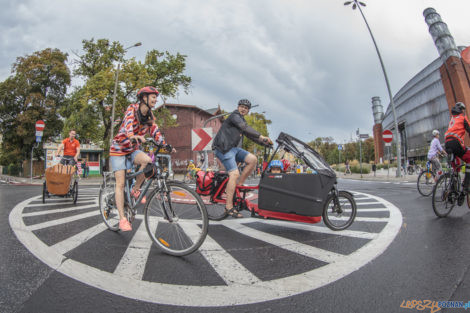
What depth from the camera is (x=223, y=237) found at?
3393mm

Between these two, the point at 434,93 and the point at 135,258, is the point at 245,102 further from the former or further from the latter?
the point at 434,93

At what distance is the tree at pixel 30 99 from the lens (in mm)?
29195

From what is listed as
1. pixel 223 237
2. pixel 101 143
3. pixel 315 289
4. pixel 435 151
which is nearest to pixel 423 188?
pixel 435 151

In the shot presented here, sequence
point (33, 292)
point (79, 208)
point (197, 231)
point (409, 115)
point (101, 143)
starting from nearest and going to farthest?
point (33, 292) → point (197, 231) → point (79, 208) → point (101, 143) → point (409, 115)

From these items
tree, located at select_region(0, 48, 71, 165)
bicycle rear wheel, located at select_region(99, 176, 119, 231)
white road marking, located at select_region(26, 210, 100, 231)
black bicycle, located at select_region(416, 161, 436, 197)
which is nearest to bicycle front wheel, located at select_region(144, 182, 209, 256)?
bicycle rear wheel, located at select_region(99, 176, 119, 231)

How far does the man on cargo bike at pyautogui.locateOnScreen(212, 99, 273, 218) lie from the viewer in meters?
3.93

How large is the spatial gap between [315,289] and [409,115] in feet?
249

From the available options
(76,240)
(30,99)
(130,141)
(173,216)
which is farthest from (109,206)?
(30,99)

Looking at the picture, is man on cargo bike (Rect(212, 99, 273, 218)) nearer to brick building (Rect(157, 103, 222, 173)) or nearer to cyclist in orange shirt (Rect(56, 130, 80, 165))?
cyclist in orange shirt (Rect(56, 130, 80, 165))

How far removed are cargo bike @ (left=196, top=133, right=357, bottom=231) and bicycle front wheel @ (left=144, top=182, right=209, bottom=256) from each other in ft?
3.99

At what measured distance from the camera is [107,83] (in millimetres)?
22266

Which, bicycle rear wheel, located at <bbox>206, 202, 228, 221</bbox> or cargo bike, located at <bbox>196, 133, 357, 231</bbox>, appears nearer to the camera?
cargo bike, located at <bbox>196, 133, 357, 231</bbox>

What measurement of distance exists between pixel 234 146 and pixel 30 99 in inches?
1335

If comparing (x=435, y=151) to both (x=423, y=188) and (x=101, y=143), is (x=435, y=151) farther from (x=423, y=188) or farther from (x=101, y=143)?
(x=101, y=143)
